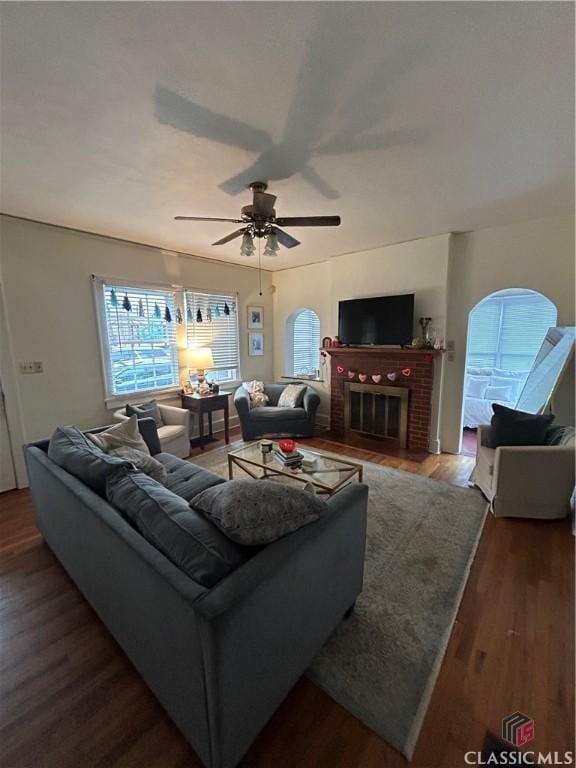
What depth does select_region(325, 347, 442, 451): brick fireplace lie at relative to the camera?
3953 millimetres

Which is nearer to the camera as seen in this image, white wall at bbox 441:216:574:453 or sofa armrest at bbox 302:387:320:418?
white wall at bbox 441:216:574:453

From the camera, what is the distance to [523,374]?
486 cm

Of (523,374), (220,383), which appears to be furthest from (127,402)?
(523,374)

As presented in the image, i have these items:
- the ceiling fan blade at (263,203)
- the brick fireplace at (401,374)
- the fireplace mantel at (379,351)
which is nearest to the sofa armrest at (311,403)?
the brick fireplace at (401,374)

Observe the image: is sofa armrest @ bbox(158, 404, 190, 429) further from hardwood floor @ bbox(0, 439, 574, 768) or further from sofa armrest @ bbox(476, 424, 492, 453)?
sofa armrest @ bbox(476, 424, 492, 453)

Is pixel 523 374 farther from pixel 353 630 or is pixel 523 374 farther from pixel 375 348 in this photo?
pixel 353 630

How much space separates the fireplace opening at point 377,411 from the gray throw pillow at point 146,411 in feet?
8.53

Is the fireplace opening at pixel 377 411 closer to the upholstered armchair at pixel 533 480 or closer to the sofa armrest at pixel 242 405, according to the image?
the sofa armrest at pixel 242 405

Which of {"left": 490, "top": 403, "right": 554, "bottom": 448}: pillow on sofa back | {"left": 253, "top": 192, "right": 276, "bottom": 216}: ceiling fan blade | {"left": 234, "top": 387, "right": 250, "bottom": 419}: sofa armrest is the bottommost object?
{"left": 234, "top": 387, "right": 250, "bottom": 419}: sofa armrest

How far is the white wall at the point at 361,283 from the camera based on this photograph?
3.81 meters

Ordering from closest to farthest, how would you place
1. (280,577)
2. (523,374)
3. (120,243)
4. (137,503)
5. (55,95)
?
(280,577), (137,503), (55,95), (120,243), (523,374)

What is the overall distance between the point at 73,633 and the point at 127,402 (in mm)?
2742

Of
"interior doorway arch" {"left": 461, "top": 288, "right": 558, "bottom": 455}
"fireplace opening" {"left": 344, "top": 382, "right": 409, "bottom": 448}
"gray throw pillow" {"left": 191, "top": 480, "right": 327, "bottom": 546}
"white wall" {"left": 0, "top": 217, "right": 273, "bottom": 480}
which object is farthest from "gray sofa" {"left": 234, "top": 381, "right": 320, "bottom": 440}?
"gray throw pillow" {"left": 191, "top": 480, "right": 327, "bottom": 546}

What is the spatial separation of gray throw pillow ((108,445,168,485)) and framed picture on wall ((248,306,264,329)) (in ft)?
11.5
